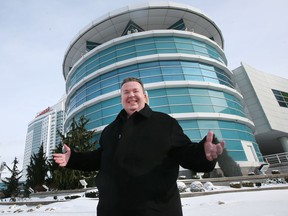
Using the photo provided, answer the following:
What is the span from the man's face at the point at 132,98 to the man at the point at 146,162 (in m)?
0.01

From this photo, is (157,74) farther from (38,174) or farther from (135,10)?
(38,174)

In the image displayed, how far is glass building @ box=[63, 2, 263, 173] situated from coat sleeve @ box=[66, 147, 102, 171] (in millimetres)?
16486

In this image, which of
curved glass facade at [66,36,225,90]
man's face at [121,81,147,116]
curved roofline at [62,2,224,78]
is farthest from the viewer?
curved roofline at [62,2,224,78]

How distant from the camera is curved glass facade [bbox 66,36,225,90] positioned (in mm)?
21875

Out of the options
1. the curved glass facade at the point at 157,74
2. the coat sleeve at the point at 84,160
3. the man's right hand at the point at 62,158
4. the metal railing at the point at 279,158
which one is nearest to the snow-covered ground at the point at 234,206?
the coat sleeve at the point at 84,160

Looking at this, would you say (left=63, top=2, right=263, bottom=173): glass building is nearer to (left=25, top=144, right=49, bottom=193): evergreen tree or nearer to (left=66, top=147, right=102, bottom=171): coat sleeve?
(left=25, top=144, right=49, bottom=193): evergreen tree

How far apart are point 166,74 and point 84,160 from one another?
1895cm

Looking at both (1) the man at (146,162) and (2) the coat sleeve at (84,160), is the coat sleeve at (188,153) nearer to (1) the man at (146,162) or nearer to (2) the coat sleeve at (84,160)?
(1) the man at (146,162)

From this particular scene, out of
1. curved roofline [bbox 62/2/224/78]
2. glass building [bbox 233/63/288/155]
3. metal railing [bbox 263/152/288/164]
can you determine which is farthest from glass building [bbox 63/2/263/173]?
glass building [bbox 233/63/288/155]

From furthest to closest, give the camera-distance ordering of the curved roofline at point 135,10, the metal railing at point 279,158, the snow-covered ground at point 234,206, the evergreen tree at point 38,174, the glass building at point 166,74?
1. the metal railing at point 279,158
2. the curved roofline at point 135,10
3. the evergreen tree at point 38,174
4. the glass building at point 166,74
5. the snow-covered ground at point 234,206

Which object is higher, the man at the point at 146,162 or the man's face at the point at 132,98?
the man's face at the point at 132,98

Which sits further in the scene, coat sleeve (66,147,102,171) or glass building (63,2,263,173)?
glass building (63,2,263,173)

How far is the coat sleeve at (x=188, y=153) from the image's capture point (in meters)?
1.52

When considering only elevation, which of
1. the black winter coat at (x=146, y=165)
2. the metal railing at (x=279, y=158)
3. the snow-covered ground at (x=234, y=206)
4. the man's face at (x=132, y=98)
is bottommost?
the snow-covered ground at (x=234, y=206)
